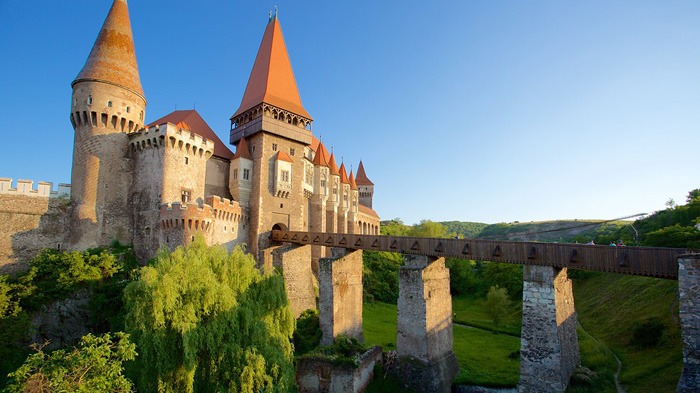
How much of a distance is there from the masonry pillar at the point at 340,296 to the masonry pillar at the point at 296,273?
5.26 meters

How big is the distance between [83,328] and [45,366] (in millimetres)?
15448

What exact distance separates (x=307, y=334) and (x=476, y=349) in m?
11.3

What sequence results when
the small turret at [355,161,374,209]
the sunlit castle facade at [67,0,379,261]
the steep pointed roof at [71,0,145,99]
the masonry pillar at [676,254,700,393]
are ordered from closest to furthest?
the masonry pillar at [676,254,700,393] < the sunlit castle facade at [67,0,379,261] < the steep pointed roof at [71,0,145,99] < the small turret at [355,161,374,209]

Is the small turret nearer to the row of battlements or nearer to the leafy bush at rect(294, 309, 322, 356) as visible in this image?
the leafy bush at rect(294, 309, 322, 356)

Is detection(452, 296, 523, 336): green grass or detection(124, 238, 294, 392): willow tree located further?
Result: detection(452, 296, 523, 336): green grass

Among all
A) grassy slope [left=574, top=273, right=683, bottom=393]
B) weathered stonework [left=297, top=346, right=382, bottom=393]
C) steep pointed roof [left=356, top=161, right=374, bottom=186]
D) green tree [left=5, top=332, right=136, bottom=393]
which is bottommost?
weathered stonework [left=297, top=346, right=382, bottom=393]

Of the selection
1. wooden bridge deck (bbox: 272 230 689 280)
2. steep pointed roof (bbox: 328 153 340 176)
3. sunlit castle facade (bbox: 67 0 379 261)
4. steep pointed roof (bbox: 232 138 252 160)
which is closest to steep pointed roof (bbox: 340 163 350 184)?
steep pointed roof (bbox: 328 153 340 176)

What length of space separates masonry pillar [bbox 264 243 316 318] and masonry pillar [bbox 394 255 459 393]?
466 inches

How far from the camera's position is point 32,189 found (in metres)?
23.2

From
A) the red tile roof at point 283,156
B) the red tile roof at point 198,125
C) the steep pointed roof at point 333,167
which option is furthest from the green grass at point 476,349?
the red tile roof at point 198,125

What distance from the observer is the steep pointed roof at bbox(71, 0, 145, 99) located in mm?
25156

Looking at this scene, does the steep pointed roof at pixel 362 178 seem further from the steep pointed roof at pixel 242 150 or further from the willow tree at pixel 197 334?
the willow tree at pixel 197 334

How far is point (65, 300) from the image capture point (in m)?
21.2

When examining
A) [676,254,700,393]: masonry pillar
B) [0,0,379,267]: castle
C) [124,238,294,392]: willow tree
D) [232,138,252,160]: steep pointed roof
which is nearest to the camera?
[676,254,700,393]: masonry pillar
